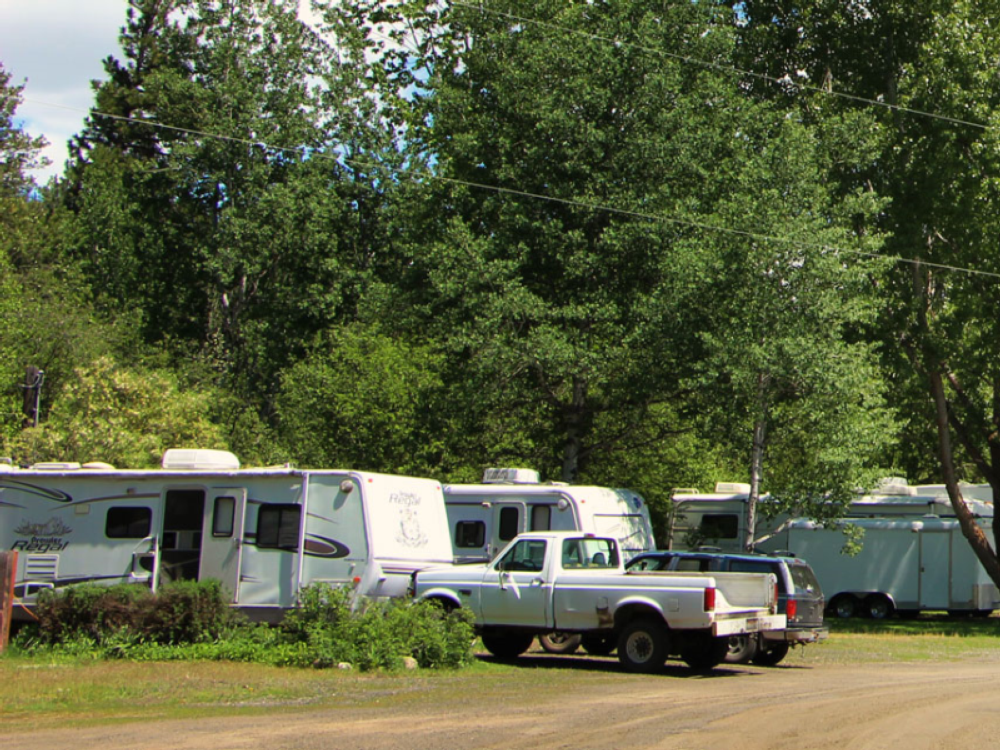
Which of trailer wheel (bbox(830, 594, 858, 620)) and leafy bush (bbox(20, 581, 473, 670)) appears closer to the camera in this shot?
leafy bush (bbox(20, 581, 473, 670))

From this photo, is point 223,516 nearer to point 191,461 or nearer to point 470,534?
point 191,461

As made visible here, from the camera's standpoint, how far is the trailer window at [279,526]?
18.5 m

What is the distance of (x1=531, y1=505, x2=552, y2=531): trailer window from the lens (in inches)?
932

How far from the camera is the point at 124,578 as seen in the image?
63.5 feet

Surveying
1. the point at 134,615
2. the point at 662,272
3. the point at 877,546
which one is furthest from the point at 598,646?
the point at 877,546

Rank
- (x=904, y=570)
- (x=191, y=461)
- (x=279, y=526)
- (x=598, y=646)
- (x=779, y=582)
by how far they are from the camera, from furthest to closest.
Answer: (x=904, y=570), (x=191, y=461), (x=598, y=646), (x=779, y=582), (x=279, y=526)

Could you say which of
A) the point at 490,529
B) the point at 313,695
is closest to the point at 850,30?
the point at 490,529

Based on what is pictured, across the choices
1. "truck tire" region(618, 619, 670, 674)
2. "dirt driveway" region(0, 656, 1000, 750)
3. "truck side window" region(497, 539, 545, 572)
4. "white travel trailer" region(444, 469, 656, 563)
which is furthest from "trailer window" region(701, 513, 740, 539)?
"truck tire" region(618, 619, 670, 674)

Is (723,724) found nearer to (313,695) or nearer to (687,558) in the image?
(313,695)

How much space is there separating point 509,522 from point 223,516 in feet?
22.4

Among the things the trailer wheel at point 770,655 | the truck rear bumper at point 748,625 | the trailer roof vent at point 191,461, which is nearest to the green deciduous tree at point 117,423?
the trailer roof vent at point 191,461

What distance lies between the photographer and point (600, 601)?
55.6 ft

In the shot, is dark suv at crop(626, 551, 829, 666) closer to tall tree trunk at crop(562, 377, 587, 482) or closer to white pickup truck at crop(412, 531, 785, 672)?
white pickup truck at crop(412, 531, 785, 672)

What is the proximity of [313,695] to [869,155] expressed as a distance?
883 inches
